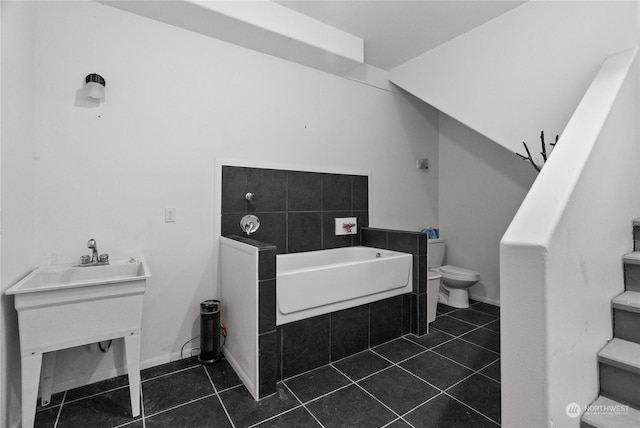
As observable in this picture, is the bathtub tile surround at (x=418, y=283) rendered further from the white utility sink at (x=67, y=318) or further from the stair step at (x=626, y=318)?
the white utility sink at (x=67, y=318)

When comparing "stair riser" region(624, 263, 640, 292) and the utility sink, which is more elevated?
"stair riser" region(624, 263, 640, 292)

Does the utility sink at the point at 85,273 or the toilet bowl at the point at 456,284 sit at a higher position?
the utility sink at the point at 85,273

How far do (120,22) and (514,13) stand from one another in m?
2.92

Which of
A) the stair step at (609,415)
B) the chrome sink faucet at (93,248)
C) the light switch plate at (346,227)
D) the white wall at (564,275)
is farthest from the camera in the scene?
the light switch plate at (346,227)

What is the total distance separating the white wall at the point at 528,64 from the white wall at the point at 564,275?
2.96ft

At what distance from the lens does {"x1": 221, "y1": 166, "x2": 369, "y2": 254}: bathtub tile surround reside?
243cm

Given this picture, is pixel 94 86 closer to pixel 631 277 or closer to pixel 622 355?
pixel 622 355

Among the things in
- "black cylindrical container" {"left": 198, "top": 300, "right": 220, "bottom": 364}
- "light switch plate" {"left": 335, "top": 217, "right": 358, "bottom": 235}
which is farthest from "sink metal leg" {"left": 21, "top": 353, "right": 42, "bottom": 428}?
"light switch plate" {"left": 335, "top": 217, "right": 358, "bottom": 235}

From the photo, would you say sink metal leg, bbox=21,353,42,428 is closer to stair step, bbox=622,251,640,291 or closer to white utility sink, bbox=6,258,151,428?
white utility sink, bbox=6,258,151,428

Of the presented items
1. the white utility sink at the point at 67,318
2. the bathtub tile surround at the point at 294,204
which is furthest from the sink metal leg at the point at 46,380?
the bathtub tile surround at the point at 294,204

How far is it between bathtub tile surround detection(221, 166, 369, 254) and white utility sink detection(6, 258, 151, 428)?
92 centimetres

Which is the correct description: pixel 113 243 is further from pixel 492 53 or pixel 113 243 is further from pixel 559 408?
pixel 492 53

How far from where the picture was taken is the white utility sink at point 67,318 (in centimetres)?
139

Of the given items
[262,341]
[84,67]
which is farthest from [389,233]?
[84,67]
